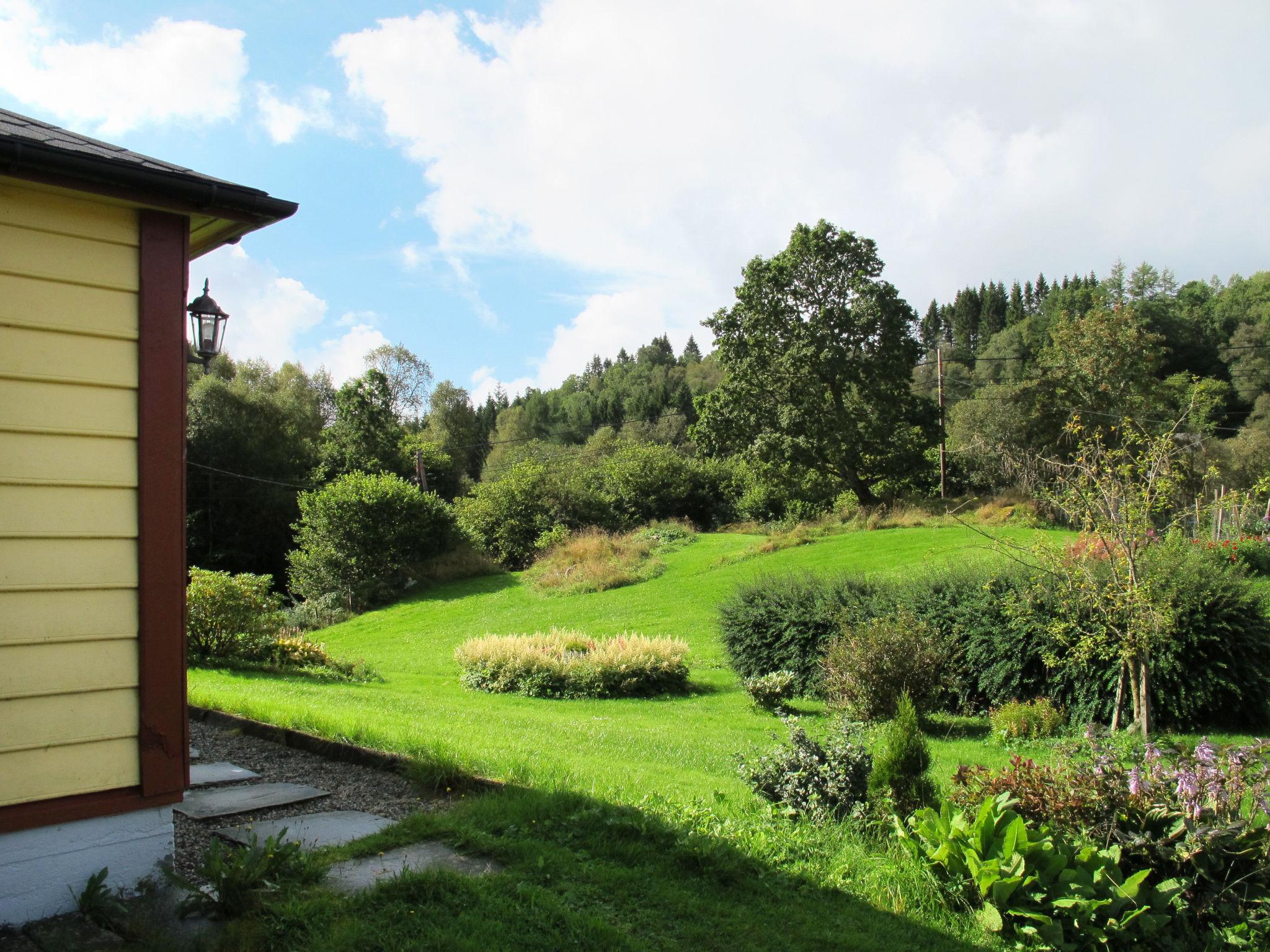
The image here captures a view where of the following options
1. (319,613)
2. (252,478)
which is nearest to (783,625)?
(319,613)

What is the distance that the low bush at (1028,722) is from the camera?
28.1ft

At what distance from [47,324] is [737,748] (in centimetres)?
632

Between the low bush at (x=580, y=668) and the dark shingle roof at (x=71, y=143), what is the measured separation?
991 cm

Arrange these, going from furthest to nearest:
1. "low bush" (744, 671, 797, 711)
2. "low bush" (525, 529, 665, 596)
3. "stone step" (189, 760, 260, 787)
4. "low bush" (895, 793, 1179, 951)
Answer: "low bush" (525, 529, 665, 596), "low bush" (744, 671, 797, 711), "stone step" (189, 760, 260, 787), "low bush" (895, 793, 1179, 951)

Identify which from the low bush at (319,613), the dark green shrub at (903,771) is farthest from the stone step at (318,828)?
the low bush at (319,613)

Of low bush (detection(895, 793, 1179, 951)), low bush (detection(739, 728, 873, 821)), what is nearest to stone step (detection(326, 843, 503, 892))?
low bush (detection(739, 728, 873, 821))

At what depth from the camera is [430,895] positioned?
3.25 meters

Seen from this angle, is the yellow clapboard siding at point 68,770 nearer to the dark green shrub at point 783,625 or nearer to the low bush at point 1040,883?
the low bush at point 1040,883

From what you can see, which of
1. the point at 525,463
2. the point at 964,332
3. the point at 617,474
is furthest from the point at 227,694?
the point at 964,332

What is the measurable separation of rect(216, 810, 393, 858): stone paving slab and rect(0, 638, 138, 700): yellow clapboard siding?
999mm

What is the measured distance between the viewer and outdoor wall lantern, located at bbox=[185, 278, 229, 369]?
25.3 feet

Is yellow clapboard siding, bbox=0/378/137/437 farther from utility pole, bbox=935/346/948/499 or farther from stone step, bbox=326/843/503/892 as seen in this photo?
utility pole, bbox=935/346/948/499

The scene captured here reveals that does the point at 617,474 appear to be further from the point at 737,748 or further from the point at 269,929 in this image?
the point at 269,929

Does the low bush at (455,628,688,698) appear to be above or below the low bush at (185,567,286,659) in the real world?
below
